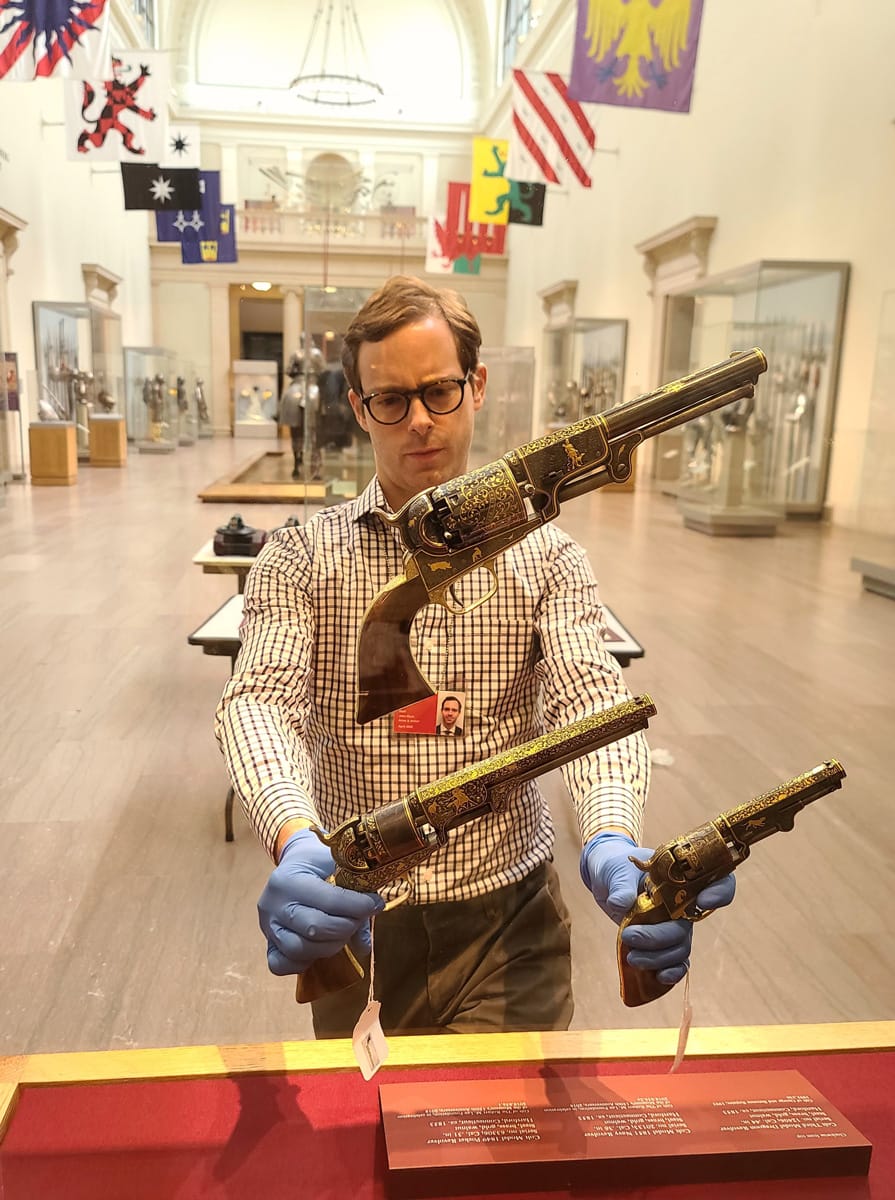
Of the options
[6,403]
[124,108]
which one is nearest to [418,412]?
[124,108]

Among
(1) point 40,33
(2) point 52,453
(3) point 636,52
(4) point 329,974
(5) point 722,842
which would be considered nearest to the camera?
(5) point 722,842

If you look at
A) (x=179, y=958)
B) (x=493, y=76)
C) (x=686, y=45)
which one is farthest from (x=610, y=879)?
(x=493, y=76)

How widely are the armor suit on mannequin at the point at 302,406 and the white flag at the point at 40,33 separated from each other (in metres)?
3.27

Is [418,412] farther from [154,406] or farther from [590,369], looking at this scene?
[154,406]

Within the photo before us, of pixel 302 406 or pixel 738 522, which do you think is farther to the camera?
pixel 302 406

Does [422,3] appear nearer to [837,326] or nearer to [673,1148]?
[837,326]

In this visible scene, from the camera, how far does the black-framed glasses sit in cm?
118

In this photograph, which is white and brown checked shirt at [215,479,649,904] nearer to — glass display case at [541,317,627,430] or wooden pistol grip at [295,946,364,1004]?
wooden pistol grip at [295,946,364,1004]

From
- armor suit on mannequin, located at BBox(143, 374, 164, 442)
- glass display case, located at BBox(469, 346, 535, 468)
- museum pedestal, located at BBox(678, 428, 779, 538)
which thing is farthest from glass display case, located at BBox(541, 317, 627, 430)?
armor suit on mannequin, located at BBox(143, 374, 164, 442)

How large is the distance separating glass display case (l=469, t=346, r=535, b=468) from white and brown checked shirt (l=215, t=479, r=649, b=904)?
10.6m

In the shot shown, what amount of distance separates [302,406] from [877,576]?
801 centimetres

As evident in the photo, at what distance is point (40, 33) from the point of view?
8.84 meters

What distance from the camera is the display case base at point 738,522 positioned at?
414 inches

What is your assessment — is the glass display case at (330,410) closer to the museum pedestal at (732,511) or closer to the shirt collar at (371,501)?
the museum pedestal at (732,511)
